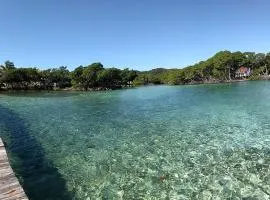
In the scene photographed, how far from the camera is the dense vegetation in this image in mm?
99875

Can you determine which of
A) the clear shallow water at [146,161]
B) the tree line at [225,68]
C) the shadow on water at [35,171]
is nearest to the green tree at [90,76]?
the tree line at [225,68]

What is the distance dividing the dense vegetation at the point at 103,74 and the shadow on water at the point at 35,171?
3332 inches

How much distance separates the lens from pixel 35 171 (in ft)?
36.4

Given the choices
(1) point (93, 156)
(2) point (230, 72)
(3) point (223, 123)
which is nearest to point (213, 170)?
(1) point (93, 156)

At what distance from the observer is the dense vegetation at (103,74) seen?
9988 cm

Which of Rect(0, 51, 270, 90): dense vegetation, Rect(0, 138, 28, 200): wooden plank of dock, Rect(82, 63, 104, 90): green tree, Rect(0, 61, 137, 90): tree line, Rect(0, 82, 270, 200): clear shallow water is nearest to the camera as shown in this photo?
Rect(0, 138, 28, 200): wooden plank of dock

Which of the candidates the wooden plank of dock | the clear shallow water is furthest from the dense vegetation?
the wooden plank of dock

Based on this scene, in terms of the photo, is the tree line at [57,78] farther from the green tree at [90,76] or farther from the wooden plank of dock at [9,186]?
the wooden plank of dock at [9,186]

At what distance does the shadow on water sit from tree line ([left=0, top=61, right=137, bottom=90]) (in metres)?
84.6

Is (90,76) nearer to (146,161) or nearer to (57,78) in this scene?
(57,78)

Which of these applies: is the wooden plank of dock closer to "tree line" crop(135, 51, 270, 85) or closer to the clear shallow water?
the clear shallow water

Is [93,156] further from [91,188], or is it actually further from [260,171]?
[260,171]

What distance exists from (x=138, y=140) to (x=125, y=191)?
6.67m

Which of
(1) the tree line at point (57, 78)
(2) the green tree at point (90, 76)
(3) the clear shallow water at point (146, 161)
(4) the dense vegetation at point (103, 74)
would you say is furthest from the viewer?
(4) the dense vegetation at point (103, 74)
